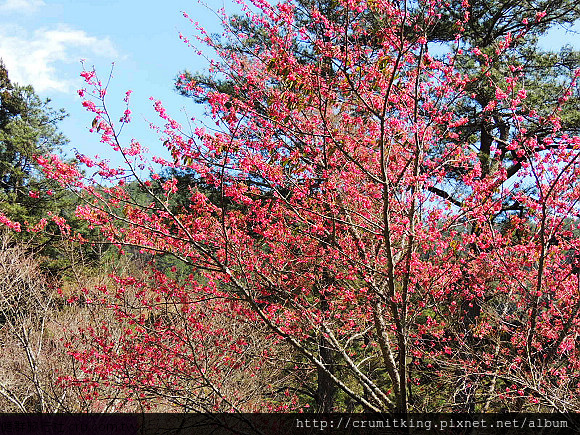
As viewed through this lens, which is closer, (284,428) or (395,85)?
(395,85)

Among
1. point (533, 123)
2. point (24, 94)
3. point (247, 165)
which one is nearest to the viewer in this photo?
point (247, 165)

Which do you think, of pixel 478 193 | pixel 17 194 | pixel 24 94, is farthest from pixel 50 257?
pixel 478 193

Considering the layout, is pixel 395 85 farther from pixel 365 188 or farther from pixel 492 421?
pixel 492 421

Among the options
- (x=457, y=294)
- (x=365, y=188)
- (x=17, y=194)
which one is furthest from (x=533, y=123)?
(x=17, y=194)

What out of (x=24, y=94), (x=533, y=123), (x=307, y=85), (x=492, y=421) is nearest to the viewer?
(x=307, y=85)

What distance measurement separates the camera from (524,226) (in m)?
6.21

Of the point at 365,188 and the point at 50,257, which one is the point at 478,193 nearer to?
the point at 365,188

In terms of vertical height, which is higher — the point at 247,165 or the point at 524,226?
the point at 524,226

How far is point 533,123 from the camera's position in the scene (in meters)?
9.23

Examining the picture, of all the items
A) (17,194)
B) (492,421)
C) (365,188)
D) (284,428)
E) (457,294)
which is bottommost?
(284,428)

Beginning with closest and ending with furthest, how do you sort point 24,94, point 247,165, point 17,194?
point 247,165 < point 17,194 < point 24,94

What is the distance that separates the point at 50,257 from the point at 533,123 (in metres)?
20.8

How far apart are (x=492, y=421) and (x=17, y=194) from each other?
69.2 ft

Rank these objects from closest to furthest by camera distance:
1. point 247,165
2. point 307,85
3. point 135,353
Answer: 1. point 307,85
2. point 247,165
3. point 135,353
